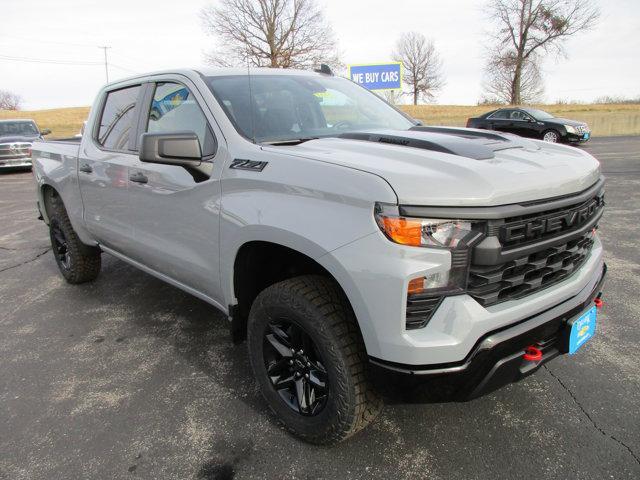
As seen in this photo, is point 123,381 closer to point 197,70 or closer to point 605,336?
point 197,70

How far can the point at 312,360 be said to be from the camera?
86.3 inches

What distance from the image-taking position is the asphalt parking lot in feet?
7.14

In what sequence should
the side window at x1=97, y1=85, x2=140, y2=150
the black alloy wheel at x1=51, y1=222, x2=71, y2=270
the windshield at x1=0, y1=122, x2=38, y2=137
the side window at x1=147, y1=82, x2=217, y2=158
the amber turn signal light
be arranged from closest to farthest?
the amber turn signal light < the side window at x1=147, y1=82, x2=217, y2=158 < the side window at x1=97, y1=85, x2=140, y2=150 < the black alloy wheel at x1=51, y1=222, x2=71, y2=270 < the windshield at x1=0, y1=122, x2=38, y2=137

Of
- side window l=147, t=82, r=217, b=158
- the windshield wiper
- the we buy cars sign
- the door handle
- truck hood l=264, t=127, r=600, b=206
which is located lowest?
the door handle

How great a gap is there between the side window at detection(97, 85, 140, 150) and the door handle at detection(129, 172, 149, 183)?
0.35m

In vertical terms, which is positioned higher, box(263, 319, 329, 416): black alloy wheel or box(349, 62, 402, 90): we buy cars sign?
box(349, 62, 402, 90): we buy cars sign

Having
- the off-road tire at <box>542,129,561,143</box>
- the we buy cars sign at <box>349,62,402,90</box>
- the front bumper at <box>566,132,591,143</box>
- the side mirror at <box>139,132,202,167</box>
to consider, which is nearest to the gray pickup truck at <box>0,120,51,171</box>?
the we buy cars sign at <box>349,62,402,90</box>

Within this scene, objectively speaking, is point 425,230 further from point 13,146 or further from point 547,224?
point 13,146

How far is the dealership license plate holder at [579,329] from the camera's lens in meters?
2.04

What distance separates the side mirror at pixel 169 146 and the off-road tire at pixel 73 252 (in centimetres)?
227

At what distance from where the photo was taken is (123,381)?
295 centimetres

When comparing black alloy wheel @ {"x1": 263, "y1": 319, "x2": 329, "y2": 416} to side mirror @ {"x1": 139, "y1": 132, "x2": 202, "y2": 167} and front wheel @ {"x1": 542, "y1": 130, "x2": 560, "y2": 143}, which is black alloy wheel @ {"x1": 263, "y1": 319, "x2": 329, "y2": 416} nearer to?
side mirror @ {"x1": 139, "y1": 132, "x2": 202, "y2": 167}

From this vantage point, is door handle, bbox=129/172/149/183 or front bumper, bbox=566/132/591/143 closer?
door handle, bbox=129/172/149/183

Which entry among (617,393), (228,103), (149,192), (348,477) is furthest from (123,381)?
(617,393)
